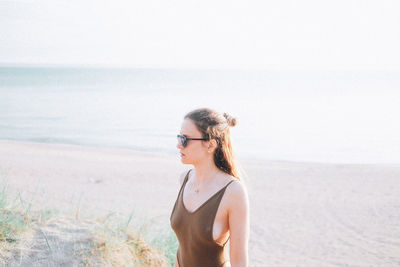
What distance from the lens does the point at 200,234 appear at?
228 cm

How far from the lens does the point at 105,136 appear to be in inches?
982

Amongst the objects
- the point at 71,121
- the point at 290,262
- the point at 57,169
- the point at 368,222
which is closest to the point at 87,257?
the point at 290,262

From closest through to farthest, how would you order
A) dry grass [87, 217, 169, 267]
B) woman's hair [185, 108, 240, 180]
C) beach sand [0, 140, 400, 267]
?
woman's hair [185, 108, 240, 180] → dry grass [87, 217, 169, 267] → beach sand [0, 140, 400, 267]

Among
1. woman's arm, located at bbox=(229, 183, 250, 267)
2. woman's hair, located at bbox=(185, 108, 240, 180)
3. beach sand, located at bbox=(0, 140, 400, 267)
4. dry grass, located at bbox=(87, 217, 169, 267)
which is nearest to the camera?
woman's arm, located at bbox=(229, 183, 250, 267)

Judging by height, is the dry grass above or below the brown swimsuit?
below

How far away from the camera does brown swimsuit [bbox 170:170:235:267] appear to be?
7.45 ft

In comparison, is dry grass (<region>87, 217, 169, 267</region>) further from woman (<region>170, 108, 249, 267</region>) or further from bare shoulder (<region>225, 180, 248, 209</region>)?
bare shoulder (<region>225, 180, 248, 209</region>)

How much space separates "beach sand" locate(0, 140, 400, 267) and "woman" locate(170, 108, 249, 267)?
2.94 metres

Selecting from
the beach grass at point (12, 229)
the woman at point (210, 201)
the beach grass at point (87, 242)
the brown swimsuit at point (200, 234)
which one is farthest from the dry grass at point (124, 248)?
the brown swimsuit at point (200, 234)

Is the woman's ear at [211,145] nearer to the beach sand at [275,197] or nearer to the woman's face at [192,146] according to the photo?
the woman's face at [192,146]

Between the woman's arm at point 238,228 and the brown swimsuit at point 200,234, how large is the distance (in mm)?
98

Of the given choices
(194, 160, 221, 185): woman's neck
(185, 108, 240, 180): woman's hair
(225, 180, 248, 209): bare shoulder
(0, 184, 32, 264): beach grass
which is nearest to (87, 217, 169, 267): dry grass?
(0, 184, 32, 264): beach grass

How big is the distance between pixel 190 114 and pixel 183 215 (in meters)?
0.60

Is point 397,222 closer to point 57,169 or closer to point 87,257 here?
point 87,257
